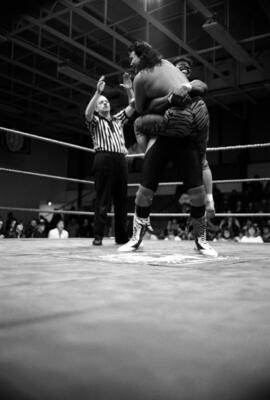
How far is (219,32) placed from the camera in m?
5.31

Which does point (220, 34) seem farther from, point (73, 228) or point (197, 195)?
point (73, 228)

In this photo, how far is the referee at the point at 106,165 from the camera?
2615mm

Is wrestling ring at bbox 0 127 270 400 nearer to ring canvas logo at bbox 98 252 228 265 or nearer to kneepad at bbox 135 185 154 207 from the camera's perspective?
ring canvas logo at bbox 98 252 228 265

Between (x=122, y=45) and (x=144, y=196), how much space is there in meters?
5.77

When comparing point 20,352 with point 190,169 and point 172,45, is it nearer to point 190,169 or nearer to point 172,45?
point 190,169

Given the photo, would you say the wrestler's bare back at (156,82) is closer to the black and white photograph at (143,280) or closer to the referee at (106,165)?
the black and white photograph at (143,280)

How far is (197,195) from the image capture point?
1.79 meters

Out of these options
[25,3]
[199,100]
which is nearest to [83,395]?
[25,3]

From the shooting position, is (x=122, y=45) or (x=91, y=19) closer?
(x=91, y=19)

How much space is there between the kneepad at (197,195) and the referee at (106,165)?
904 mm

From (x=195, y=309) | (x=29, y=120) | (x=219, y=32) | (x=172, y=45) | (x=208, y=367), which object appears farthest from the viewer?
(x=29, y=120)

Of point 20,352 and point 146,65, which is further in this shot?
point 146,65

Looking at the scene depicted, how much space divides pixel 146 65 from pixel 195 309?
1.41m

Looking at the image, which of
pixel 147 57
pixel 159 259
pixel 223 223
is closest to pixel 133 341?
pixel 159 259
